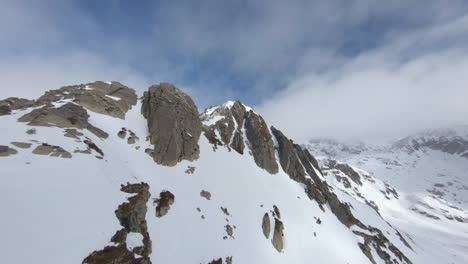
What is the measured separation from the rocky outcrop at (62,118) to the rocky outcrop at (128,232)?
11.2m

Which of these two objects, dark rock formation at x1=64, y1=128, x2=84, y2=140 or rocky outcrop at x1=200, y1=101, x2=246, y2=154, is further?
rocky outcrop at x1=200, y1=101, x2=246, y2=154

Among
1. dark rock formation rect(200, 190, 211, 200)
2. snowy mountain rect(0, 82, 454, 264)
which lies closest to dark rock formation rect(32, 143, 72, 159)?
snowy mountain rect(0, 82, 454, 264)

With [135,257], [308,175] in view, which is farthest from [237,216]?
[308,175]

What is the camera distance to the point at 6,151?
19.6 meters

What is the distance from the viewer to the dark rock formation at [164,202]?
1056 inches

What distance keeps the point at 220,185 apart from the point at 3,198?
29.6 m

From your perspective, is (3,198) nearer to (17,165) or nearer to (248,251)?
(17,165)

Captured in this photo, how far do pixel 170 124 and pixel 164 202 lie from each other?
1585cm

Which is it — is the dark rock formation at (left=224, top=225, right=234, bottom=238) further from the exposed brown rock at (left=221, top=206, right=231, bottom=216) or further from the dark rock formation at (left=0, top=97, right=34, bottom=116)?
the dark rock formation at (left=0, top=97, right=34, bottom=116)

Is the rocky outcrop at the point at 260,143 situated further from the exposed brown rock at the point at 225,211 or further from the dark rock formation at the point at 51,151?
the dark rock formation at the point at 51,151

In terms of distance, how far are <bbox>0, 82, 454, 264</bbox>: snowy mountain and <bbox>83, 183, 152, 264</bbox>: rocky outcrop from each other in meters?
0.11

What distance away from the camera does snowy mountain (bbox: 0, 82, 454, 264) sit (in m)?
16.3

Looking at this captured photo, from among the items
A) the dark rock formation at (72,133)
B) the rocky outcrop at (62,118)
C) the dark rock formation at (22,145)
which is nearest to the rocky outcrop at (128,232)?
the dark rock formation at (72,133)

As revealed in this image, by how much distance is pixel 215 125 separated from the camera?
202 feet
